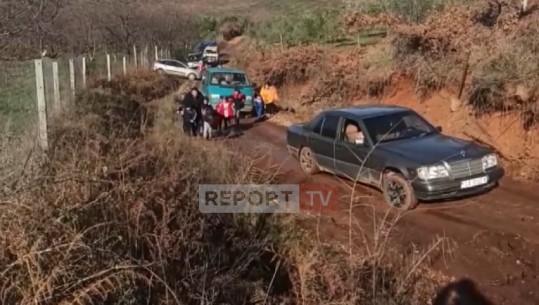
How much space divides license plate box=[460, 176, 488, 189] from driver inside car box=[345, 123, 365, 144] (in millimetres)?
1892

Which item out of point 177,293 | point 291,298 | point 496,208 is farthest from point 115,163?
point 496,208

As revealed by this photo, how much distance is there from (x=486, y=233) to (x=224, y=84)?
1605 centimetres

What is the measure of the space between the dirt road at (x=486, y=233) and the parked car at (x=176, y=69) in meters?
29.2

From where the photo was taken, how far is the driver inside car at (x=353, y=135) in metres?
10.5

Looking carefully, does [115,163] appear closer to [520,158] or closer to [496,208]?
[496,208]

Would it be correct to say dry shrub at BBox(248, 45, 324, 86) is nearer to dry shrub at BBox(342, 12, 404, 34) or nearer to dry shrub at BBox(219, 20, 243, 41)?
dry shrub at BBox(342, 12, 404, 34)

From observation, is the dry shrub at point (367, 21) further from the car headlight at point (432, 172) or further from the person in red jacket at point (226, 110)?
the car headlight at point (432, 172)

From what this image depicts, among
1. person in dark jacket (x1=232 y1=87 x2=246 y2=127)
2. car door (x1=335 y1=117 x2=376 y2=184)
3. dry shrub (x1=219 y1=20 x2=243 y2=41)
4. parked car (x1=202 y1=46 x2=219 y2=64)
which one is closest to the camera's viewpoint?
car door (x1=335 y1=117 x2=376 y2=184)

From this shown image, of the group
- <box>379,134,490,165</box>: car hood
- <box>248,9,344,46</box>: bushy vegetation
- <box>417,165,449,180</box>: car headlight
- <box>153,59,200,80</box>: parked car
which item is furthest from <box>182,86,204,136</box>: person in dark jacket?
<box>153,59,200,80</box>: parked car

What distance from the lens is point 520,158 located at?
1259 centimetres

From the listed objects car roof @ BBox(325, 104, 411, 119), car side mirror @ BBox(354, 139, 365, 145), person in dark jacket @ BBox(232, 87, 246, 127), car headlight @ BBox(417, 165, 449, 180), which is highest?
car roof @ BBox(325, 104, 411, 119)

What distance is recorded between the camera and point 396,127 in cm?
1053

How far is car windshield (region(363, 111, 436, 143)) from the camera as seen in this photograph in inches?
407

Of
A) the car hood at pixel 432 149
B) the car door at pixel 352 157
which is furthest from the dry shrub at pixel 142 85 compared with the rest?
the car hood at pixel 432 149
